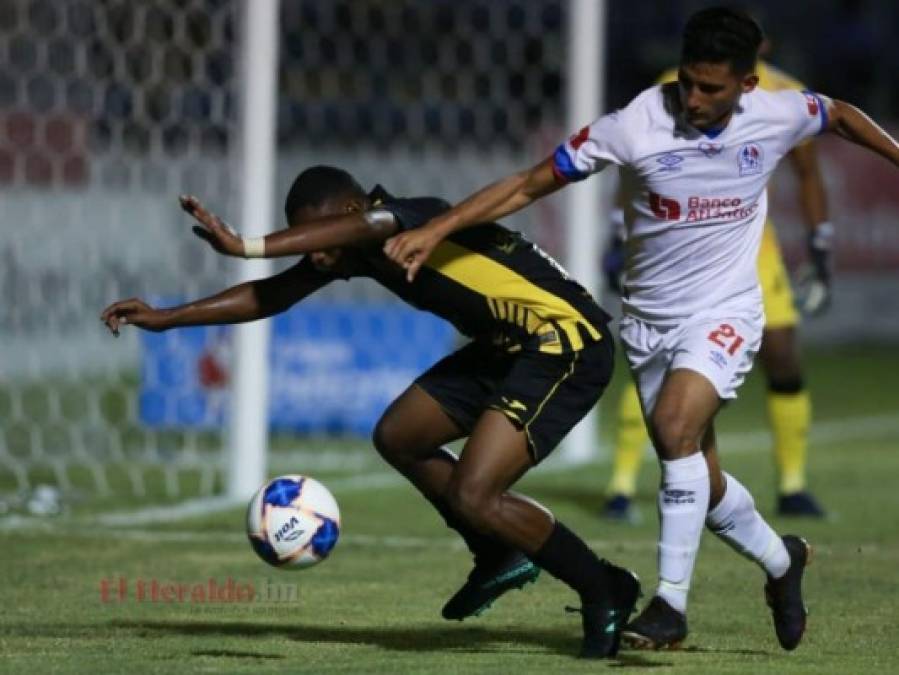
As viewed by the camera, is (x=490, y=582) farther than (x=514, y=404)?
Yes

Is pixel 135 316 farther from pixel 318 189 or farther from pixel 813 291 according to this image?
pixel 813 291

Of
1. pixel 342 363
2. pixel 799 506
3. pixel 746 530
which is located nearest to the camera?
pixel 746 530

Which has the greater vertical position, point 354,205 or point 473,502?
point 354,205

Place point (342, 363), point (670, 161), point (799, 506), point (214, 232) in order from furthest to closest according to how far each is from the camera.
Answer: point (342, 363) → point (799, 506) → point (670, 161) → point (214, 232)

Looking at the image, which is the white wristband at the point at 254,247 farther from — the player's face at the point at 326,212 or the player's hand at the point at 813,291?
the player's hand at the point at 813,291

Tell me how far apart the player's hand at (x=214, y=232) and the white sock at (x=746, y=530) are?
167 centimetres

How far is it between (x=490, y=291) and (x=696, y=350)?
0.63m

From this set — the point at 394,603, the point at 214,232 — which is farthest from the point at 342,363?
the point at 214,232

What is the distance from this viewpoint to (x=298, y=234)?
232 inches

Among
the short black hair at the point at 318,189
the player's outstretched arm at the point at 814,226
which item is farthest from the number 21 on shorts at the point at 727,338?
the player's outstretched arm at the point at 814,226

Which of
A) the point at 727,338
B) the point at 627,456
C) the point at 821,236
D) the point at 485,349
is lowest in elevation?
the point at 627,456

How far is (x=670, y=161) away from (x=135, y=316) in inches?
64.8

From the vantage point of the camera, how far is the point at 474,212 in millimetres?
5945

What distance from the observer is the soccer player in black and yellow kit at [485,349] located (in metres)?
6.07
